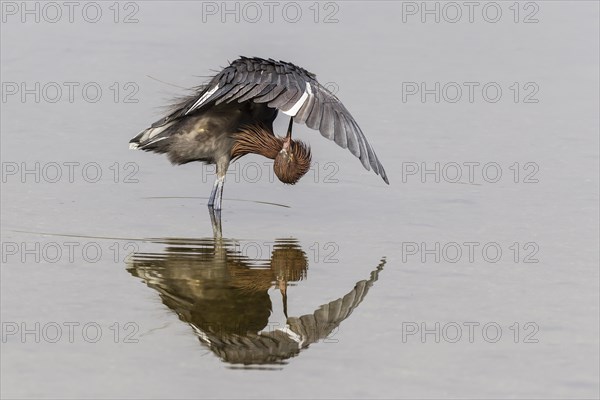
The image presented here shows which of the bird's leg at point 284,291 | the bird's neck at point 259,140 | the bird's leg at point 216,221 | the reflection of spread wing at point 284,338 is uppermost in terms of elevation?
the bird's neck at point 259,140

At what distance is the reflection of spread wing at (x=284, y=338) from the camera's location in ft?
27.9

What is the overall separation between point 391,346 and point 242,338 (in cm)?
108

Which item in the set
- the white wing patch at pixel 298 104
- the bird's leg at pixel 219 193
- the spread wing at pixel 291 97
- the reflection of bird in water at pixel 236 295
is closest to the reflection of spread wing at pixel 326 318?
the reflection of bird in water at pixel 236 295

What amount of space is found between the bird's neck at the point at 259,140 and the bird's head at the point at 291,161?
71mm

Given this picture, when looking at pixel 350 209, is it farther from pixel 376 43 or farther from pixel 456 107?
pixel 376 43

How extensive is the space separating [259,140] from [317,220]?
0.96m

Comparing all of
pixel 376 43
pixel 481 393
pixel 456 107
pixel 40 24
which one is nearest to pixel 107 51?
pixel 40 24

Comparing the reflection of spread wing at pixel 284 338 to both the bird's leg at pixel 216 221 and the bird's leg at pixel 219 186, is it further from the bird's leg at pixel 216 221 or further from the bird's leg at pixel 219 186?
the bird's leg at pixel 219 186

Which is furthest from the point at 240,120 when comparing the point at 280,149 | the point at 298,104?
the point at 298,104

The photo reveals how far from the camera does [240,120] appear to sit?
12.0 metres

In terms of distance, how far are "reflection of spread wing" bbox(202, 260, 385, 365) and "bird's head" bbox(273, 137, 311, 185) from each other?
2371mm

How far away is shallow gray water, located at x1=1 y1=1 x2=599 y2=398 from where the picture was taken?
848 cm

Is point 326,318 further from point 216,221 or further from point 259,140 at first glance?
point 259,140

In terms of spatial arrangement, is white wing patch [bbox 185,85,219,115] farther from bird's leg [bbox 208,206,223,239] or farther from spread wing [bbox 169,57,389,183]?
bird's leg [bbox 208,206,223,239]
